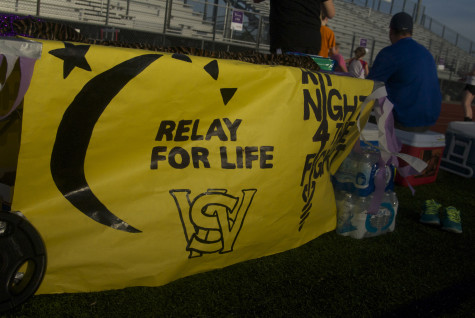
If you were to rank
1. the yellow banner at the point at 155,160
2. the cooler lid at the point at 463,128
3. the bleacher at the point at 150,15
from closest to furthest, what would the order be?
the yellow banner at the point at 155,160 → the cooler lid at the point at 463,128 → the bleacher at the point at 150,15

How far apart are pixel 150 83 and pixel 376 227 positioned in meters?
1.54

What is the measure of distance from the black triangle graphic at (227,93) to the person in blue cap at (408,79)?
224 cm

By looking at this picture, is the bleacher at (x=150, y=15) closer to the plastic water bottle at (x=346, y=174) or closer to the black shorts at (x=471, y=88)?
the black shorts at (x=471, y=88)

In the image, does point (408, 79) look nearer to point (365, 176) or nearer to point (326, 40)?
point (365, 176)

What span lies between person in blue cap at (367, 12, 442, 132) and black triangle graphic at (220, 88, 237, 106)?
224 centimetres

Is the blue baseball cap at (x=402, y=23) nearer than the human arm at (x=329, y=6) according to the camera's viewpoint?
No

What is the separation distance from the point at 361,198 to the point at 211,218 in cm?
103

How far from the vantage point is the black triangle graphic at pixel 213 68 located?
1562 mm

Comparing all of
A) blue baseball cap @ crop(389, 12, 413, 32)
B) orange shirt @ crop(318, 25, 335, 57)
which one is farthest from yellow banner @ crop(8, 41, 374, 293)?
orange shirt @ crop(318, 25, 335, 57)

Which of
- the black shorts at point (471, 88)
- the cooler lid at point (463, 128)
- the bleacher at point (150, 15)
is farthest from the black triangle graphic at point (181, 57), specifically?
the bleacher at point (150, 15)

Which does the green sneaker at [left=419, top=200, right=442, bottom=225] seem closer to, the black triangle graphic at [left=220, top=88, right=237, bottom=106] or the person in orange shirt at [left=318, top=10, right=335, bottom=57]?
the black triangle graphic at [left=220, top=88, right=237, bottom=106]

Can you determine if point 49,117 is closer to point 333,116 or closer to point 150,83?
point 150,83

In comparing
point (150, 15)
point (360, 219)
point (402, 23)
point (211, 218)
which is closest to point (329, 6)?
point (402, 23)

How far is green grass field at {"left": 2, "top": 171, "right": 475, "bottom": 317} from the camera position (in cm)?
148
